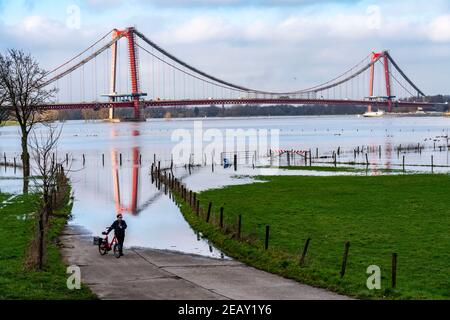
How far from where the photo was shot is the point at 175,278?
18219 mm

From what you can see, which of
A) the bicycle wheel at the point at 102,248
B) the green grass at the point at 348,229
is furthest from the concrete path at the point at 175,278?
the green grass at the point at 348,229

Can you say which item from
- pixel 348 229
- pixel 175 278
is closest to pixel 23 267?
pixel 175 278

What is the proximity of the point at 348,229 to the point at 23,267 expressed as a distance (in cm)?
1219

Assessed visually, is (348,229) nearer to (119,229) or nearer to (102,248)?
(119,229)

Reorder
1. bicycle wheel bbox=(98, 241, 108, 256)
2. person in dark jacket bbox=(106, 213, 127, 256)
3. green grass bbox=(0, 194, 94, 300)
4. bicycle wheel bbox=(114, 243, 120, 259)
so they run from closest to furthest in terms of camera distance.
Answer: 1. green grass bbox=(0, 194, 94, 300)
2. person in dark jacket bbox=(106, 213, 127, 256)
3. bicycle wheel bbox=(114, 243, 120, 259)
4. bicycle wheel bbox=(98, 241, 108, 256)

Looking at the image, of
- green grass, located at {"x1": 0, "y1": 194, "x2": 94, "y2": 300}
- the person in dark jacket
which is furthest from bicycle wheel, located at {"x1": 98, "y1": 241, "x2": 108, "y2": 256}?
green grass, located at {"x1": 0, "y1": 194, "x2": 94, "y2": 300}

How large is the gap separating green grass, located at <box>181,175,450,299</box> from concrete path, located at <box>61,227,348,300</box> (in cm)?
88

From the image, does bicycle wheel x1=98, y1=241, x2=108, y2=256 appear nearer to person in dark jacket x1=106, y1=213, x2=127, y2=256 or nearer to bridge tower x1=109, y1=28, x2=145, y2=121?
person in dark jacket x1=106, y1=213, x2=127, y2=256

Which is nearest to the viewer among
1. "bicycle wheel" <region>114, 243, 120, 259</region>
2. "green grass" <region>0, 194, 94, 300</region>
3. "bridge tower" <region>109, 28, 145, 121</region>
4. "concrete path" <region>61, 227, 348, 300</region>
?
"green grass" <region>0, 194, 94, 300</region>

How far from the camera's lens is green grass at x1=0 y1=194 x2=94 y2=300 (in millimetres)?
16031

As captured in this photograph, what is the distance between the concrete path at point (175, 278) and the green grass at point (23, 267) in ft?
2.13

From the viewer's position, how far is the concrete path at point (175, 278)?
53.1 feet

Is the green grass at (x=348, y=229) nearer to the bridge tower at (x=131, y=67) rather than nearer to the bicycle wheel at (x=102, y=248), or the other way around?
the bicycle wheel at (x=102, y=248)
